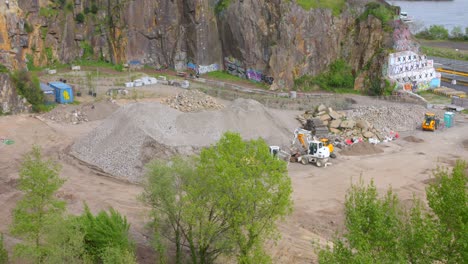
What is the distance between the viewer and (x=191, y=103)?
158 ft

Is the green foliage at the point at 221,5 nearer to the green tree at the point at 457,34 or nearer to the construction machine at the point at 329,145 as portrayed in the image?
the construction machine at the point at 329,145

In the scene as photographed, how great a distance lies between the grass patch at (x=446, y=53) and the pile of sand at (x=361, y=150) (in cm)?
4833

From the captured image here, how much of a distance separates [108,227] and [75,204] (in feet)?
29.3

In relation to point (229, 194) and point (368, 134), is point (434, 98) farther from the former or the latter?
point (229, 194)

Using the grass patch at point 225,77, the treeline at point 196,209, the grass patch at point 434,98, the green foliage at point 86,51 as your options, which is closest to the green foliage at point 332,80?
the grass patch at point 225,77

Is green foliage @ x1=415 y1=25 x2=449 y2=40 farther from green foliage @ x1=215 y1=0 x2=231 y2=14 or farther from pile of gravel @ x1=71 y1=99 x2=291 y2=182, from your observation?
pile of gravel @ x1=71 y1=99 x2=291 y2=182

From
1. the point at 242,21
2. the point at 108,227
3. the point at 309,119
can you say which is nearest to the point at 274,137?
the point at 309,119

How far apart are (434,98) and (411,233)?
4557 cm

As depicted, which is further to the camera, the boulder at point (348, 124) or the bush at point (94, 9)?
the bush at point (94, 9)

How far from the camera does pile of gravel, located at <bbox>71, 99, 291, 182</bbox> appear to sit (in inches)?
1367

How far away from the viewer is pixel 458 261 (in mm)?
15914

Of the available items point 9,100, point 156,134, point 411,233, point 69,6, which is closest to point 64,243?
point 411,233

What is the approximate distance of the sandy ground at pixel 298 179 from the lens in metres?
28.0

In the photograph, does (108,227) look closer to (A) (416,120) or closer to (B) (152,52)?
(A) (416,120)
